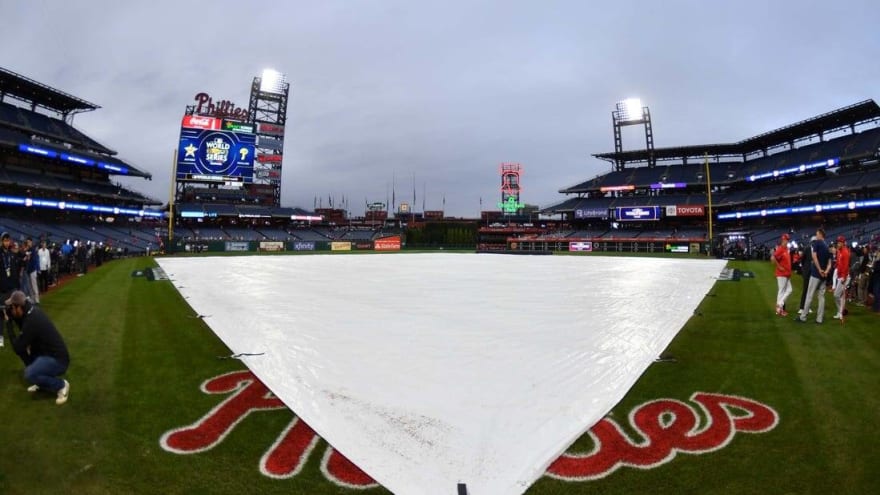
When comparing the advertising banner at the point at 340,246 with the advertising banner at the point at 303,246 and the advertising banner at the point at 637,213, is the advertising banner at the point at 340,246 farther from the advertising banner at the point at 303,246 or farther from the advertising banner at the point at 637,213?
the advertising banner at the point at 637,213

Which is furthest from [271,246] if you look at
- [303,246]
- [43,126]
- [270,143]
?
[43,126]

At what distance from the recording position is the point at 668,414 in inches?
195

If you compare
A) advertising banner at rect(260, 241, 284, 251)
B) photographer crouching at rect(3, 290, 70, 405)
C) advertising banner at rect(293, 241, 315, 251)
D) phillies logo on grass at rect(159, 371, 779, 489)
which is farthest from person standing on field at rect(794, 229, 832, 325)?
advertising banner at rect(293, 241, 315, 251)

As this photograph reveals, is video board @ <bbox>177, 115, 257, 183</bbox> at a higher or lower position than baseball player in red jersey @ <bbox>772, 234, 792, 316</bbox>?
higher

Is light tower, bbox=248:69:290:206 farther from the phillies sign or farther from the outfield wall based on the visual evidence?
the outfield wall

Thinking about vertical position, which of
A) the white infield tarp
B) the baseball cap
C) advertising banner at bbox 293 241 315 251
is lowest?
the white infield tarp

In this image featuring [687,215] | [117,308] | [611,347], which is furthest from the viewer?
[687,215]

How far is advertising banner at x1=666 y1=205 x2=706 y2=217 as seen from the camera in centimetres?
6631

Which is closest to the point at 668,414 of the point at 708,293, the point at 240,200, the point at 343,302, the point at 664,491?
the point at 664,491

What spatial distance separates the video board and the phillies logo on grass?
70.4 m

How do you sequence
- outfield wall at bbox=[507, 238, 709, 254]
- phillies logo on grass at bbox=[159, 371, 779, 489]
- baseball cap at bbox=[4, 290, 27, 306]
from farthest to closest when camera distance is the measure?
outfield wall at bbox=[507, 238, 709, 254] < baseball cap at bbox=[4, 290, 27, 306] < phillies logo on grass at bbox=[159, 371, 779, 489]

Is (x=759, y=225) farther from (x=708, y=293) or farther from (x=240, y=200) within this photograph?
(x=240, y=200)

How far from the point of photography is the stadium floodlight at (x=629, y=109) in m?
79.9

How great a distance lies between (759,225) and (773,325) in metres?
63.9
